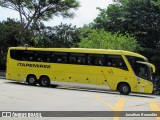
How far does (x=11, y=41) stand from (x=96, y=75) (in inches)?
852

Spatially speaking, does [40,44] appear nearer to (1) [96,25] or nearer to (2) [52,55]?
(1) [96,25]

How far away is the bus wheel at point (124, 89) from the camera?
2627cm

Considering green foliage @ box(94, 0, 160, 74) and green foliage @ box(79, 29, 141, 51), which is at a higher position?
green foliage @ box(94, 0, 160, 74)

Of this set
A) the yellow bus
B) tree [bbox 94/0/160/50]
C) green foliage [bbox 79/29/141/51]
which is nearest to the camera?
the yellow bus

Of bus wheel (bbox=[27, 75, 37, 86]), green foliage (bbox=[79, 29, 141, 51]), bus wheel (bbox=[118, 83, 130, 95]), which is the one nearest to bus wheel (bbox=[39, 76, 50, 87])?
bus wheel (bbox=[27, 75, 37, 86])

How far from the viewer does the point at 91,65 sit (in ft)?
88.4

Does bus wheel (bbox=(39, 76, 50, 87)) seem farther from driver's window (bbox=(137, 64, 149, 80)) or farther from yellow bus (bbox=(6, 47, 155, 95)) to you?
driver's window (bbox=(137, 64, 149, 80))

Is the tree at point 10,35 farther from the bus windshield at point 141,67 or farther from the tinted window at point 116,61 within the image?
the bus windshield at point 141,67

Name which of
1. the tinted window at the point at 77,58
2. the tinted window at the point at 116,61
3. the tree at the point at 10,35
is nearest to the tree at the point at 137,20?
the tree at the point at 10,35

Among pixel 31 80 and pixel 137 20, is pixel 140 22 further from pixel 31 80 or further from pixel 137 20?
pixel 31 80

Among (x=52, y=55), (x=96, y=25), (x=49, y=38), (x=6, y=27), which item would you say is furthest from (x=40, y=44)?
(x=52, y=55)

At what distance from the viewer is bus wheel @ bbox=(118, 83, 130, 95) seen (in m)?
26.3

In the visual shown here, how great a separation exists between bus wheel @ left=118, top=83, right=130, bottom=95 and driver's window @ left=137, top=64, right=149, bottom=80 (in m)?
1.14

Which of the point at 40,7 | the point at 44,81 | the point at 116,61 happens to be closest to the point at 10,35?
the point at 40,7
